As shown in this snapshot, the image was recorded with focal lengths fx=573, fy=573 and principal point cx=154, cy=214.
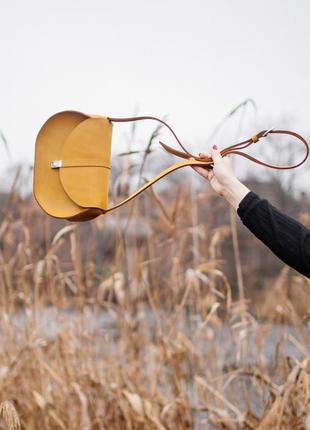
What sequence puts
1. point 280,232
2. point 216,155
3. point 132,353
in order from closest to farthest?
point 280,232 < point 216,155 < point 132,353

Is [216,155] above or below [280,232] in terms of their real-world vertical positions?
above

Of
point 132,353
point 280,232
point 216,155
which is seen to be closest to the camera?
point 280,232

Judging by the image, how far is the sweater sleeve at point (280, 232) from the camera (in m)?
0.88

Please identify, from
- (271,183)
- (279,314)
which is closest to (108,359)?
(279,314)

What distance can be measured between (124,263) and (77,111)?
898 mm

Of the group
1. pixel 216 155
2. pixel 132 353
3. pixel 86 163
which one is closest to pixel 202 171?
pixel 216 155

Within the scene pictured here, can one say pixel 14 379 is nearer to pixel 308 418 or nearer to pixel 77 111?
pixel 308 418

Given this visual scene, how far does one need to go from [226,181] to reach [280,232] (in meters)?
0.13

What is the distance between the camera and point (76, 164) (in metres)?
1.03

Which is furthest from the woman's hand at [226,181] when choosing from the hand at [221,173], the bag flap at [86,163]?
the bag flap at [86,163]

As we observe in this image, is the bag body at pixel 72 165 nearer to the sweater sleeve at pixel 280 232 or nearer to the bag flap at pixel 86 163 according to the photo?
the bag flap at pixel 86 163

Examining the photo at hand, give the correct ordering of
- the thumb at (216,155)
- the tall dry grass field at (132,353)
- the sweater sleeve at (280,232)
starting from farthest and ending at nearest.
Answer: the tall dry grass field at (132,353) < the thumb at (216,155) < the sweater sleeve at (280,232)

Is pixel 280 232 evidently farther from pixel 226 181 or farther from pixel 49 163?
pixel 49 163

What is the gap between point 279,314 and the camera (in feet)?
5.94
